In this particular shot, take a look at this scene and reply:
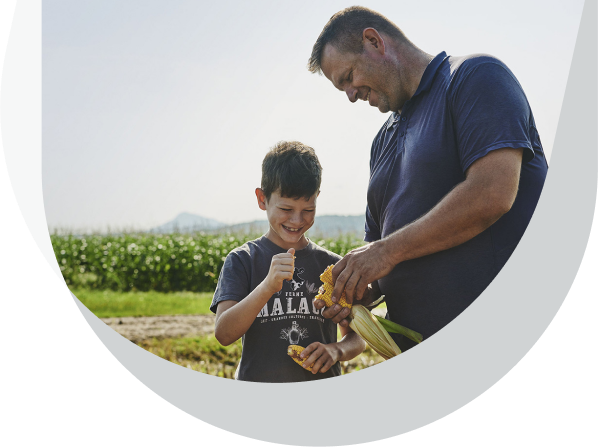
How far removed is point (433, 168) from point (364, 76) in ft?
1.15

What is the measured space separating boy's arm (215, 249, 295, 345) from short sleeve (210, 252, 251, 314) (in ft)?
0.07

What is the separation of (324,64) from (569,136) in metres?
0.82

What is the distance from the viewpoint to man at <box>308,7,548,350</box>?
127cm

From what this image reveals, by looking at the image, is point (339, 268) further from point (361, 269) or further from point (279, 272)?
point (279, 272)

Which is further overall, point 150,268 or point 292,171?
point 150,268

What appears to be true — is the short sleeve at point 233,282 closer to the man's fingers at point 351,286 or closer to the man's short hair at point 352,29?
the man's fingers at point 351,286

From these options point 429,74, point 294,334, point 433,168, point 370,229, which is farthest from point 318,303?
point 429,74

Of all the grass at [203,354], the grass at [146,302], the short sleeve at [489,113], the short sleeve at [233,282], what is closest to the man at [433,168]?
the short sleeve at [489,113]

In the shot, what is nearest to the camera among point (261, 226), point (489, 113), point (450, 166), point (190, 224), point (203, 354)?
point (489, 113)

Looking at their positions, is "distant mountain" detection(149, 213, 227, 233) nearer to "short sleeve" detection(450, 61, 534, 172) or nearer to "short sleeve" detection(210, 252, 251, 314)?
"short sleeve" detection(210, 252, 251, 314)

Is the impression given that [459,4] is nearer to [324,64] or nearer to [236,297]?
[324,64]

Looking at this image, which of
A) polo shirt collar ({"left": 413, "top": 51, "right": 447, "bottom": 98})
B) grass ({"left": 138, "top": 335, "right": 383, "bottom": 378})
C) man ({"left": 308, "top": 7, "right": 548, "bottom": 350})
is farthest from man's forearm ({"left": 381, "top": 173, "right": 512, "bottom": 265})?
grass ({"left": 138, "top": 335, "right": 383, "bottom": 378})

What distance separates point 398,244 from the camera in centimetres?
136

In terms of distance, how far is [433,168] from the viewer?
1.37m
